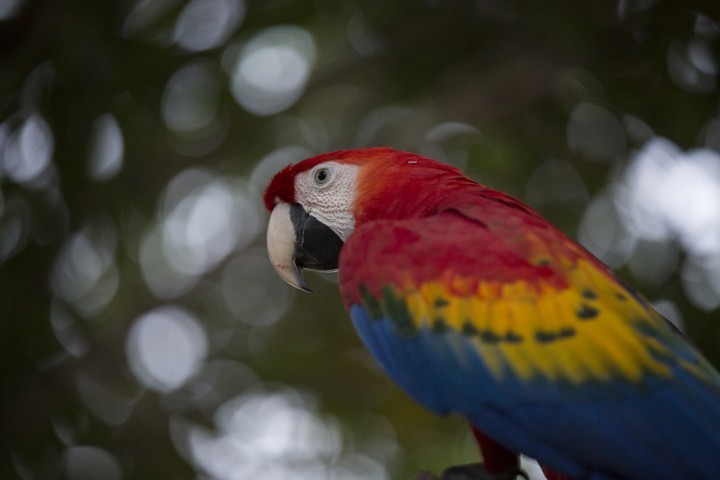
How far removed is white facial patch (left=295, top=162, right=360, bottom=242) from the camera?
1.76 metres

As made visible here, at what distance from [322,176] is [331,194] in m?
0.06

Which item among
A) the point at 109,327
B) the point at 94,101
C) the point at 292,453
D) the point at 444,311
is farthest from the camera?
the point at 292,453

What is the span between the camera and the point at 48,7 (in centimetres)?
289

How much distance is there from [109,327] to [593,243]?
2.16 m

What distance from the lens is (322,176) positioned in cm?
181

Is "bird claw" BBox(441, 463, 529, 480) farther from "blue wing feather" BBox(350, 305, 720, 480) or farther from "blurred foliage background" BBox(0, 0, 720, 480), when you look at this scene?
"blurred foliage background" BBox(0, 0, 720, 480)

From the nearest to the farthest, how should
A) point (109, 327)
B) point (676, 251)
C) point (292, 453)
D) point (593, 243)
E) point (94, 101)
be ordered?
point (94, 101)
point (676, 251)
point (593, 243)
point (109, 327)
point (292, 453)

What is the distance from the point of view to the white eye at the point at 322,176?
71.0 inches

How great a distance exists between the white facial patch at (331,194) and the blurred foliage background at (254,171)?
1.31 metres

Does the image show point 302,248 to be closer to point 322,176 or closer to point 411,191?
point 322,176

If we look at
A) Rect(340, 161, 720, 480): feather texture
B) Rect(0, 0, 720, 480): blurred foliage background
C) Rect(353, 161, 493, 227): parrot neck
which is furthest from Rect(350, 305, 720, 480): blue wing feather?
Rect(0, 0, 720, 480): blurred foliage background

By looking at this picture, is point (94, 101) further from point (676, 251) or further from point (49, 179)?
point (676, 251)

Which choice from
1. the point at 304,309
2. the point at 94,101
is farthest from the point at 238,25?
the point at 304,309

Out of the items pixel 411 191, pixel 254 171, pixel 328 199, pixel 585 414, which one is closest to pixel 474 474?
pixel 585 414
